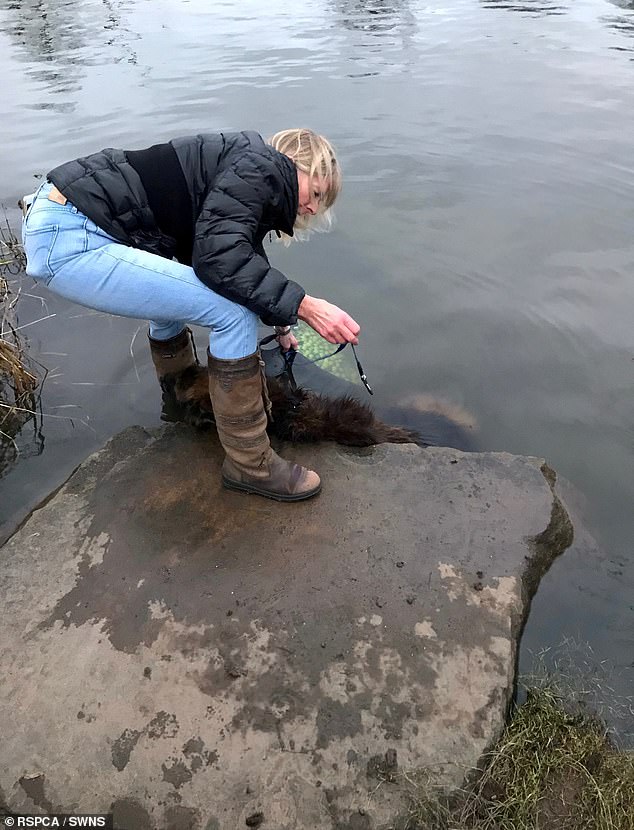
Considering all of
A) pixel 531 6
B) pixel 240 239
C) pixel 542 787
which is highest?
pixel 531 6

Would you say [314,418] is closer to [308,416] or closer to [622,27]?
[308,416]

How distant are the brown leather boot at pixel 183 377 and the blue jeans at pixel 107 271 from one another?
0.86 meters

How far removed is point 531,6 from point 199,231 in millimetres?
17974

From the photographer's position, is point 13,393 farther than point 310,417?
Yes

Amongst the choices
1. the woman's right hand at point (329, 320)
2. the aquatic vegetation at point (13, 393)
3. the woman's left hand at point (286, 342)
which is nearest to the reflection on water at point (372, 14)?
the woman's left hand at point (286, 342)

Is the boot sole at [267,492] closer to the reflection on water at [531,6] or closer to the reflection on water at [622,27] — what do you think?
the reflection on water at [622,27]

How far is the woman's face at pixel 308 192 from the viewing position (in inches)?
103

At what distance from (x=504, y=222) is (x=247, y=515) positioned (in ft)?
15.5

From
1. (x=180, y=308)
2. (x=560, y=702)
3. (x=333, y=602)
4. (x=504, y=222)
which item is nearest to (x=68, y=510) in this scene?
(x=180, y=308)

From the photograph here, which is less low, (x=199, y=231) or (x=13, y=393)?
(x=199, y=231)

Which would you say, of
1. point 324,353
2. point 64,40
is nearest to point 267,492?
point 324,353

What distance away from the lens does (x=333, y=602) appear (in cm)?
248

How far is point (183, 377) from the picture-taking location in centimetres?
363

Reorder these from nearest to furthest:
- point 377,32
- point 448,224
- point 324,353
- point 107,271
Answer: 1. point 107,271
2. point 324,353
3. point 448,224
4. point 377,32
